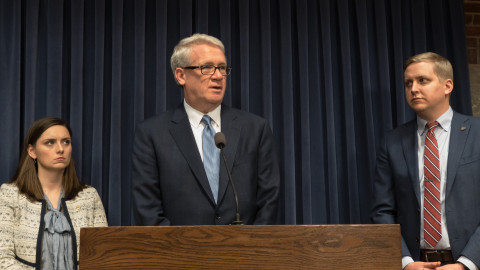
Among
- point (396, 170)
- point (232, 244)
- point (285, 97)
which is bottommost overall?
point (232, 244)

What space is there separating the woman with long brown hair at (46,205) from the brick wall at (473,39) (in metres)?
2.57

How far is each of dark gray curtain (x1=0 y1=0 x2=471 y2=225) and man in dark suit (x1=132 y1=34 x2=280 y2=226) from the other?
1.76 ft

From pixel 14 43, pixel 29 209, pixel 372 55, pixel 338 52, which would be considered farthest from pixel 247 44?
pixel 29 209

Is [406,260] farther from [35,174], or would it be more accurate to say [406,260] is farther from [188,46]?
[35,174]

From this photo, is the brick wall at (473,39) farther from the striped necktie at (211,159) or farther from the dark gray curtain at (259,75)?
the striped necktie at (211,159)

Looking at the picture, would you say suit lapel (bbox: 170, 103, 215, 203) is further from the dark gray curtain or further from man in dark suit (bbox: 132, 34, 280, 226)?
the dark gray curtain

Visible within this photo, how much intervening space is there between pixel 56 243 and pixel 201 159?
3.03 ft

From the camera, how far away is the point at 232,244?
172 centimetres

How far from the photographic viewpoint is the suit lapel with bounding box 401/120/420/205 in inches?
112

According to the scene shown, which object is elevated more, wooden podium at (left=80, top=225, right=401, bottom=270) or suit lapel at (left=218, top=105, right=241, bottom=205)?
Result: suit lapel at (left=218, top=105, right=241, bottom=205)

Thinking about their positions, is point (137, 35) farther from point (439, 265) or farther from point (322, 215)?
point (439, 265)

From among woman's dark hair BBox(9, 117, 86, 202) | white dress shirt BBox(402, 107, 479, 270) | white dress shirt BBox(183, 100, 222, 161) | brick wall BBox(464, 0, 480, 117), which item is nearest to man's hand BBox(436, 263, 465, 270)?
white dress shirt BBox(402, 107, 479, 270)

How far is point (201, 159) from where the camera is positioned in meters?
2.69

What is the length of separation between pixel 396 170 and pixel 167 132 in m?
1.26
